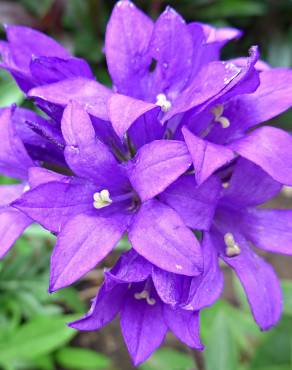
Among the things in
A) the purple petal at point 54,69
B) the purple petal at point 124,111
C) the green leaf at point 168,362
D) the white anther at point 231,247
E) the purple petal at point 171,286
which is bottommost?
the green leaf at point 168,362

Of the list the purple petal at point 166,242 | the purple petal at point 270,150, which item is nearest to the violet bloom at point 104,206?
the purple petal at point 166,242

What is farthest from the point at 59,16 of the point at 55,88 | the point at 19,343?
the point at 55,88

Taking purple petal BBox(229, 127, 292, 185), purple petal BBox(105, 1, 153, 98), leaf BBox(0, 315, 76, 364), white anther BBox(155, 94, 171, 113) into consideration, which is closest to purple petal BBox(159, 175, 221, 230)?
purple petal BBox(229, 127, 292, 185)

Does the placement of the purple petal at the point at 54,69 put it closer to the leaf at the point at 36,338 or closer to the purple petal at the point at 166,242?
the purple petal at the point at 166,242

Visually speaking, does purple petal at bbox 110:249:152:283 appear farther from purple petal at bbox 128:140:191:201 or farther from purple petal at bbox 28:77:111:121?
purple petal at bbox 28:77:111:121

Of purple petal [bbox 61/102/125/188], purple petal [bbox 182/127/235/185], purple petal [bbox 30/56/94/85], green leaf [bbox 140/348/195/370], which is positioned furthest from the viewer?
green leaf [bbox 140/348/195/370]
